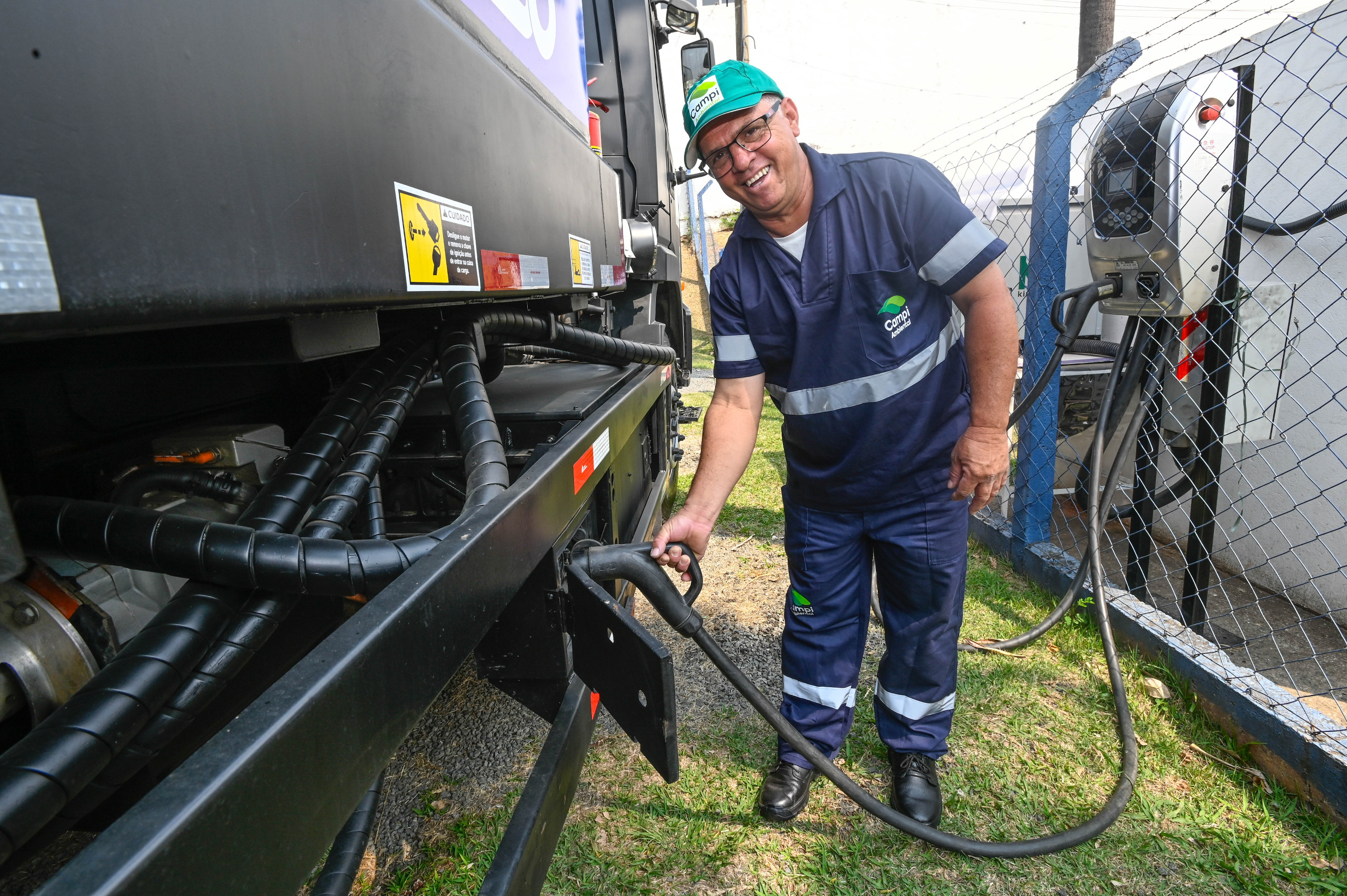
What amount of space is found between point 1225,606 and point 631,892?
3.05 meters

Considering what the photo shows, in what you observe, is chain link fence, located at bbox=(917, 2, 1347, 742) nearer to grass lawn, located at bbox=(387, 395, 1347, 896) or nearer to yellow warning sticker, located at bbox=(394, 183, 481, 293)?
grass lawn, located at bbox=(387, 395, 1347, 896)

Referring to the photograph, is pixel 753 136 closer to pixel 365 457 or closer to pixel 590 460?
pixel 590 460

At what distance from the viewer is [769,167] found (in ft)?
5.96

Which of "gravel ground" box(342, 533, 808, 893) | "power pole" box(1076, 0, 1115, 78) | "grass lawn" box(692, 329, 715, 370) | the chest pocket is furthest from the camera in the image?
"grass lawn" box(692, 329, 715, 370)

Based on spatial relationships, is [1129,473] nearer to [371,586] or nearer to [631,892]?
[631,892]

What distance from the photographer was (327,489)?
1.02m

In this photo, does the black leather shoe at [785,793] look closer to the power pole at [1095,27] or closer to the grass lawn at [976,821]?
the grass lawn at [976,821]

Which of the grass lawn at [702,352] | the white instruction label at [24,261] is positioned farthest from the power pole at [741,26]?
the white instruction label at [24,261]

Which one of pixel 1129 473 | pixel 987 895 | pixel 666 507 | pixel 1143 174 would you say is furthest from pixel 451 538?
pixel 1129 473

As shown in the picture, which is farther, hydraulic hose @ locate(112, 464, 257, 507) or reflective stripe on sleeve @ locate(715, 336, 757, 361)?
reflective stripe on sleeve @ locate(715, 336, 757, 361)

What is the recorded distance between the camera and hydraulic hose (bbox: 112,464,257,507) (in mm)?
1086

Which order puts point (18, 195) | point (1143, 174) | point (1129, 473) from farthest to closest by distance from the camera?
point (1129, 473) → point (1143, 174) → point (18, 195)

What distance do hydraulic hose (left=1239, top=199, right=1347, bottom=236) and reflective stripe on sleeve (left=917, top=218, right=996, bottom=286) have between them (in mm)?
1278

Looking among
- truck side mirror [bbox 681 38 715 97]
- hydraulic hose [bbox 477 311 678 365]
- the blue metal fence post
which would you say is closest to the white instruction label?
hydraulic hose [bbox 477 311 678 365]
